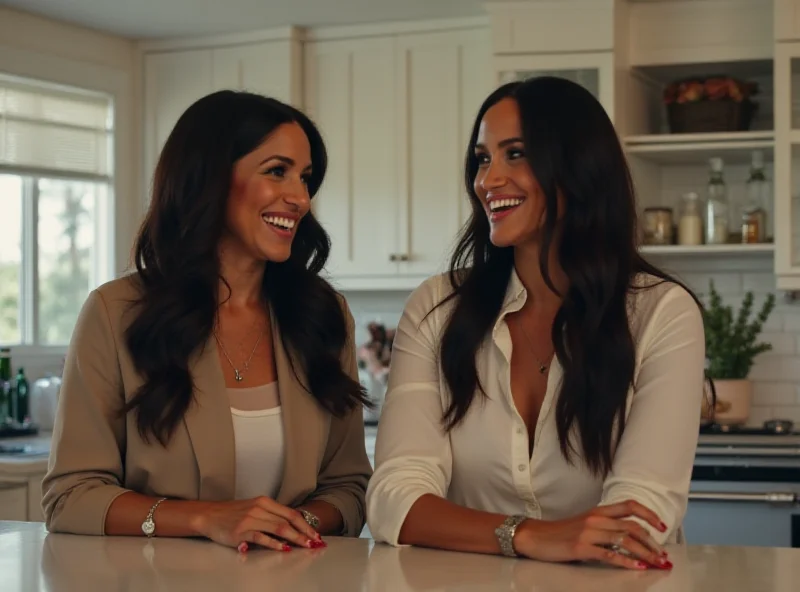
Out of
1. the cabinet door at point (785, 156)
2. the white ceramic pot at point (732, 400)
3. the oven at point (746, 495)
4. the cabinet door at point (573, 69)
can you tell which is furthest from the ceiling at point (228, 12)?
the oven at point (746, 495)

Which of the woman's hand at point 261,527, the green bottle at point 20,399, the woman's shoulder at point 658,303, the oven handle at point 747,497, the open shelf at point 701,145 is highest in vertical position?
the open shelf at point 701,145

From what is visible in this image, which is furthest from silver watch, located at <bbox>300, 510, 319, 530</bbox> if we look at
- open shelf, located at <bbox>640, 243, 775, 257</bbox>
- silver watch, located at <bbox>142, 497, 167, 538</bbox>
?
open shelf, located at <bbox>640, 243, 775, 257</bbox>

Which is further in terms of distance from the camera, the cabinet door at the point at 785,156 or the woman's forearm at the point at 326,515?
the cabinet door at the point at 785,156

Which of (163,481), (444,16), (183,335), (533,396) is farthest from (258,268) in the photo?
(444,16)

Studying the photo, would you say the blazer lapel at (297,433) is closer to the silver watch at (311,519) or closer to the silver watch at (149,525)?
the silver watch at (311,519)

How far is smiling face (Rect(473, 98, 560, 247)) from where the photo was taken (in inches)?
82.6

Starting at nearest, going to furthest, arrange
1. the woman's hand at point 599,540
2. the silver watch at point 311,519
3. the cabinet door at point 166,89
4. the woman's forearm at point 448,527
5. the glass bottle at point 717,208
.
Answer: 1. the woman's hand at point 599,540
2. the woman's forearm at point 448,527
3. the silver watch at point 311,519
4. the glass bottle at point 717,208
5. the cabinet door at point 166,89

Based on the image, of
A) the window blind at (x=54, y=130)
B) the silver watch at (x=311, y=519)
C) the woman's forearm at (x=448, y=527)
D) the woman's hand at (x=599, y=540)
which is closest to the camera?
the woman's hand at (x=599, y=540)

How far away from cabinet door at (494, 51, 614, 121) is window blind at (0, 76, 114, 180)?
1.78m

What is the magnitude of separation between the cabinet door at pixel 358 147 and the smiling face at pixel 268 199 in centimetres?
274

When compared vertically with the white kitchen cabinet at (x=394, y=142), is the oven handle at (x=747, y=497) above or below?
below

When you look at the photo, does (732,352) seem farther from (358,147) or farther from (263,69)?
(263,69)

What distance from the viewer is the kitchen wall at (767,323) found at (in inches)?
189

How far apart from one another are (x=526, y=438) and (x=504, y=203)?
41 cm
